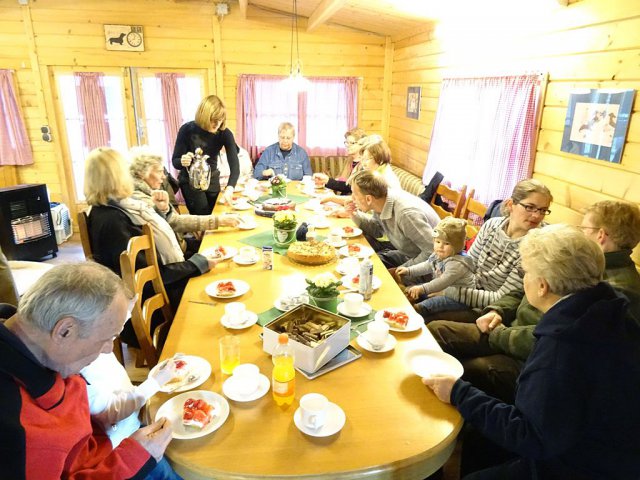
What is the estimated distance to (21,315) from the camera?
100cm

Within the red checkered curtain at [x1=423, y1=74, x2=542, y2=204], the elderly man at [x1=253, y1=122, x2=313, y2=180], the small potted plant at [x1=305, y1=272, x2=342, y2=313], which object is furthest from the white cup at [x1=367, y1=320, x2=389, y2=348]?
the elderly man at [x1=253, y1=122, x2=313, y2=180]

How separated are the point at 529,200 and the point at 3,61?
5984 mm

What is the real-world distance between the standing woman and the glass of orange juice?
8.25 feet

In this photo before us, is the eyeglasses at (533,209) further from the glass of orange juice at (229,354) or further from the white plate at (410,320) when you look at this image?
the glass of orange juice at (229,354)

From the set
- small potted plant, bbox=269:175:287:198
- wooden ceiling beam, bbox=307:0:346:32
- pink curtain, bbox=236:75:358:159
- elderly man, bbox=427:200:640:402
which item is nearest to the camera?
elderly man, bbox=427:200:640:402

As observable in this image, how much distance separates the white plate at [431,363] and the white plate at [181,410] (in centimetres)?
62

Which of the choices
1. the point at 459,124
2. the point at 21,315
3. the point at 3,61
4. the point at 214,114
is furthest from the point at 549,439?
the point at 3,61

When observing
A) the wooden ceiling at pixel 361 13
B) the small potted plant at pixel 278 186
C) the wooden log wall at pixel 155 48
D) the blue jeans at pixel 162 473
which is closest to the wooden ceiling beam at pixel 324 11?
the wooden ceiling at pixel 361 13

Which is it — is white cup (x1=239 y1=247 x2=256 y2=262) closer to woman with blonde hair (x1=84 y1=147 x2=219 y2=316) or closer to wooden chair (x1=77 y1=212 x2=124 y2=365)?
woman with blonde hair (x1=84 y1=147 x2=219 y2=316)

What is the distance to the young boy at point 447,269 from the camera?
2.27 meters

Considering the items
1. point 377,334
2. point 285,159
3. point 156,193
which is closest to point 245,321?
point 377,334

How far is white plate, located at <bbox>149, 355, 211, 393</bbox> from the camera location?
1.33 metres

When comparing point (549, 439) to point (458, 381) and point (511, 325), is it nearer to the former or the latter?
point (458, 381)

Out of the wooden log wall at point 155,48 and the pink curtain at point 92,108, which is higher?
the wooden log wall at point 155,48
